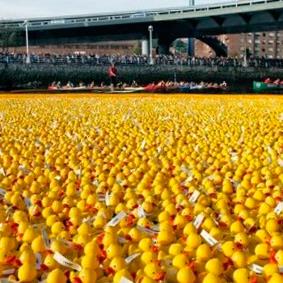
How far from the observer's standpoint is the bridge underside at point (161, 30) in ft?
301

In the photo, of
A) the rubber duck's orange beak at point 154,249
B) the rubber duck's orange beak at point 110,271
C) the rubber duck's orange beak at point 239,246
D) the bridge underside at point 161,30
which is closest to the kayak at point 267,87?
the bridge underside at point 161,30

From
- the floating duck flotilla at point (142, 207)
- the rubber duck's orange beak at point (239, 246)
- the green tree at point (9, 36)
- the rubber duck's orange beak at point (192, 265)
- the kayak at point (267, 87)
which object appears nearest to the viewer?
the rubber duck's orange beak at point (192, 265)

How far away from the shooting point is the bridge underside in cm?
9188

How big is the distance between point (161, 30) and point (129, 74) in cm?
2825

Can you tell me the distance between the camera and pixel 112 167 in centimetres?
959

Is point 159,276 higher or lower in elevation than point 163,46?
lower

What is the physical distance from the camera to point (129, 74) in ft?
260

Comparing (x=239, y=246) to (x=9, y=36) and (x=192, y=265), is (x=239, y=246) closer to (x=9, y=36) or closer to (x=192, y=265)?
(x=192, y=265)

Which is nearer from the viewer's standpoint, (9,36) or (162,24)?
(162,24)

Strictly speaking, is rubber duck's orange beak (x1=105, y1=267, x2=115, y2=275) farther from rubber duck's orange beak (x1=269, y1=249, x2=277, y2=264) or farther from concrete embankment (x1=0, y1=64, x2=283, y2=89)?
concrete embankment (x1=0, y1=64, x2=283, y2=89)

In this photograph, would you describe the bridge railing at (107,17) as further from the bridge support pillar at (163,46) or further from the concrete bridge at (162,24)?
the bridge support pillar at (163,46)

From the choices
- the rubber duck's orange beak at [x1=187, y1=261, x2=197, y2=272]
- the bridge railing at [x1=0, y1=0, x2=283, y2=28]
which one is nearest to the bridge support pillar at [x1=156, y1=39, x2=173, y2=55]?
the bridge railing at [x1=0, y1=0, x2=283, y2=28]

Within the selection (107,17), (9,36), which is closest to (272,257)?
(107,17)

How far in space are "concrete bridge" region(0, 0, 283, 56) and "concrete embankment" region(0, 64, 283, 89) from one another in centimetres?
869
